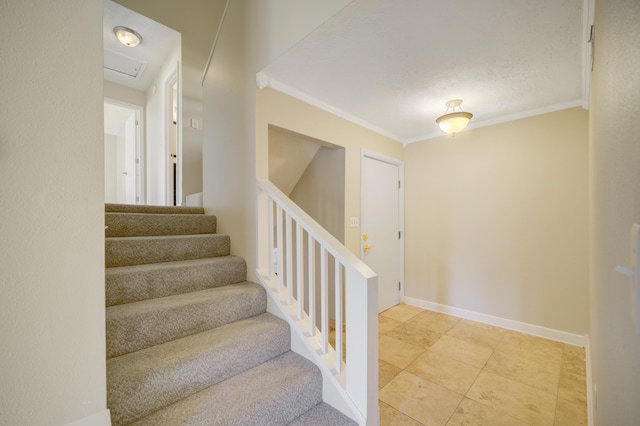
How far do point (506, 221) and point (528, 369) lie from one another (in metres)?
1.43

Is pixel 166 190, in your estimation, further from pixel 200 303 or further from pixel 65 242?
pixel 65 242

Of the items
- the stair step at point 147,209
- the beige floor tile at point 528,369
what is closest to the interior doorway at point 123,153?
the stair step at point 147,209

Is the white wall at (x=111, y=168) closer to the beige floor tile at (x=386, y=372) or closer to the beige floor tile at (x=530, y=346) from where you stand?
the beige floor tile at (x=386, y=372)

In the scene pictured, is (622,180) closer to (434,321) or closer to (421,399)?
(421,399)

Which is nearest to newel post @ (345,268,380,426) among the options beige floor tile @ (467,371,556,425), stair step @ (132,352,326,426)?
stair step @ (132,352,326,426)

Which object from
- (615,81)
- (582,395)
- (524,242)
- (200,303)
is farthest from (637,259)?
(524,242)

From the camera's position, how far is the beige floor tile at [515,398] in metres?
1.53

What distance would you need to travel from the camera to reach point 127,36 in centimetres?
301

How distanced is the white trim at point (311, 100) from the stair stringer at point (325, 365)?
1.68m

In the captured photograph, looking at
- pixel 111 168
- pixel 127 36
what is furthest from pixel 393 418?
pixel 111 168

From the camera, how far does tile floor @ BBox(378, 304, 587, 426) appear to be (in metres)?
1.54

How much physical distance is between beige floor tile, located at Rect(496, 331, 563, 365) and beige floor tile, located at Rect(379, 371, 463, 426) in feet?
3.32

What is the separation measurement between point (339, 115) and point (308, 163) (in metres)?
0.73

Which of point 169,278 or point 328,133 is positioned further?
point 328,133
